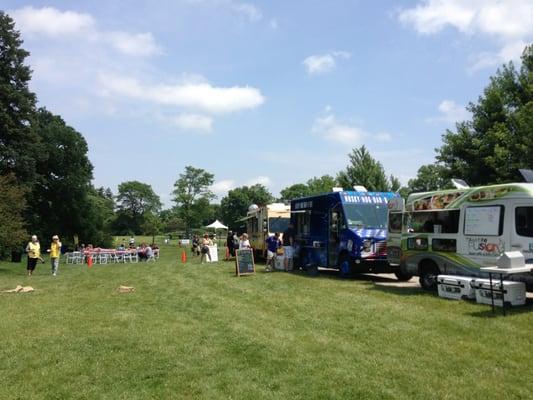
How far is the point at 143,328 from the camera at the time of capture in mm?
8570

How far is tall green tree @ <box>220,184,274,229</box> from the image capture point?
363 ft

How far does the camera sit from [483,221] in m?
11.3

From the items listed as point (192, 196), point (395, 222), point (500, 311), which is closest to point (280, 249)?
point (395, 222)

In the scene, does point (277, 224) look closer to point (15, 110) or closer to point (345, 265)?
point (345, 265)

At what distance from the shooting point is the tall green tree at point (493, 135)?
2642 cm

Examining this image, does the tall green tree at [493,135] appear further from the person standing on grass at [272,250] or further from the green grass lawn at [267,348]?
the green grass lawn at [267,348]

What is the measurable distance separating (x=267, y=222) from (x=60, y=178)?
110 ft

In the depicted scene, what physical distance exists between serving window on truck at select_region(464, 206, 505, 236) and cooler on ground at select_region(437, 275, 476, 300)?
3.65 ft

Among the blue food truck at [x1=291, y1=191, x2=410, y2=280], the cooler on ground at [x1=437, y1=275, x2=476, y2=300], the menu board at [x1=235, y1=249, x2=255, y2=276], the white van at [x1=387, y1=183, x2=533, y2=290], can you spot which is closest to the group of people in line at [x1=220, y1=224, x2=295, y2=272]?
the blue food truck at [x1=291, y1=191, x2=410, y2=280]

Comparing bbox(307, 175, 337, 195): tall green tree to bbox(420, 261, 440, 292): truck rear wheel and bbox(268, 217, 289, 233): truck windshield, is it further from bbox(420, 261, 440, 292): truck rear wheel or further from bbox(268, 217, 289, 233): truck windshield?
bbox(420, 261, 440, 292): truck rear wheel

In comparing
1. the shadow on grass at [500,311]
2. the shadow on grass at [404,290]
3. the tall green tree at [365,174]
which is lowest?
the shadow on grass at [404,290]

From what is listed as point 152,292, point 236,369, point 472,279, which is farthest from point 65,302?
point 472,279

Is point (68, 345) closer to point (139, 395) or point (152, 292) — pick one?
point (139, 395)

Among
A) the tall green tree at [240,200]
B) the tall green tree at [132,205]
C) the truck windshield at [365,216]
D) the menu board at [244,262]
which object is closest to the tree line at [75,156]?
the truck windshield at [365,216]
